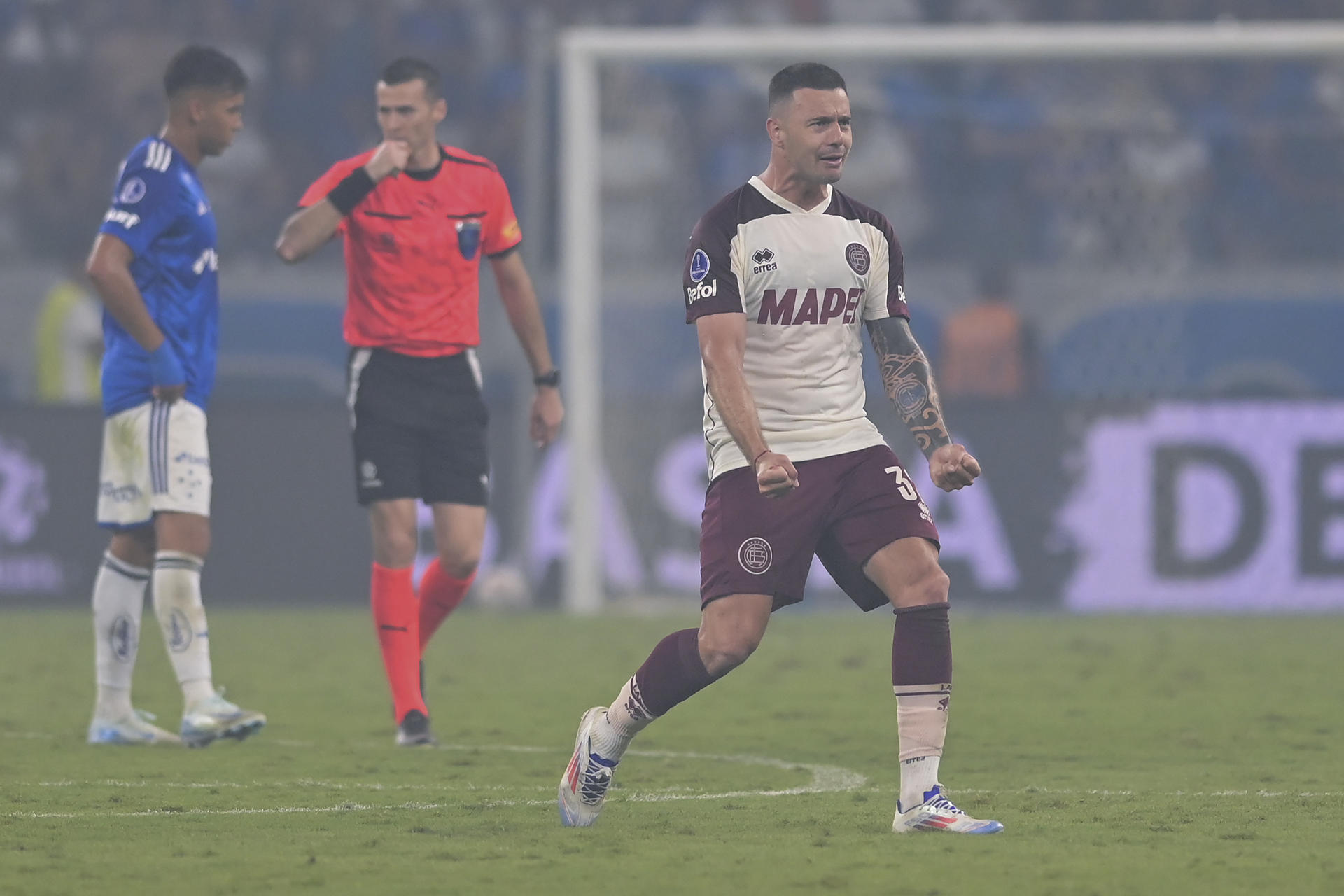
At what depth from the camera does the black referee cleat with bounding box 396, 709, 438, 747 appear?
24.0 feet

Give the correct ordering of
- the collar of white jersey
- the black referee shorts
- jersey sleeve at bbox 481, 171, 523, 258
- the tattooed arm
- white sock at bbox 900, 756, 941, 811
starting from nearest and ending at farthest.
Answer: white sock at bbox 900, 756, 941, 811
the tattooed arm
the collar of white jersey
the black referee shorts
jersey sleeve at bbox 481, 171, 523, 258

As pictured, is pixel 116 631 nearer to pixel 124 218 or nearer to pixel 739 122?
pixel 124 218

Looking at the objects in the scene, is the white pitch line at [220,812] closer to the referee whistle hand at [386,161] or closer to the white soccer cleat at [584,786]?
the white soccer cleat at [584,786]

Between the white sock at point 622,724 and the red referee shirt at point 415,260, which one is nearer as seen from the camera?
the white sock at point 622,724

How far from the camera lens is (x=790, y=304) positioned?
553 centimetres

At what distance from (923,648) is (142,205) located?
10.8ft

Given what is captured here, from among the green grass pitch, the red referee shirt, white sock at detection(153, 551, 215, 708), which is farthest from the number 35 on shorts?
white sock at detection(153, 551, 215, 708)

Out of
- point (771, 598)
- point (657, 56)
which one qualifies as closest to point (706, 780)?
point (771, 598)

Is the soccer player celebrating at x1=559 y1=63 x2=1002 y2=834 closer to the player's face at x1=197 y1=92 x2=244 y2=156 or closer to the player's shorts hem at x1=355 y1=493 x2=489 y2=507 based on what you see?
the player's shorts hem at x1=355 y1=493 x2=489 y2=507

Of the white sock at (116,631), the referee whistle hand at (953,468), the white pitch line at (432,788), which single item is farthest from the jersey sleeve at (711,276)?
the white sock at (116,631)

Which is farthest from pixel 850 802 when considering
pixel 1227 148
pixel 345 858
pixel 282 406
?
pixel 1227 148

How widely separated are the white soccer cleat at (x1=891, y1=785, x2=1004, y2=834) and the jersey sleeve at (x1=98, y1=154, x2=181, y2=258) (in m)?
3.40

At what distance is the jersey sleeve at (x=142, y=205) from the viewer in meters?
7.18

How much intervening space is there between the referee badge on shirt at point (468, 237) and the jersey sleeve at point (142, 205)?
3.21 ft
